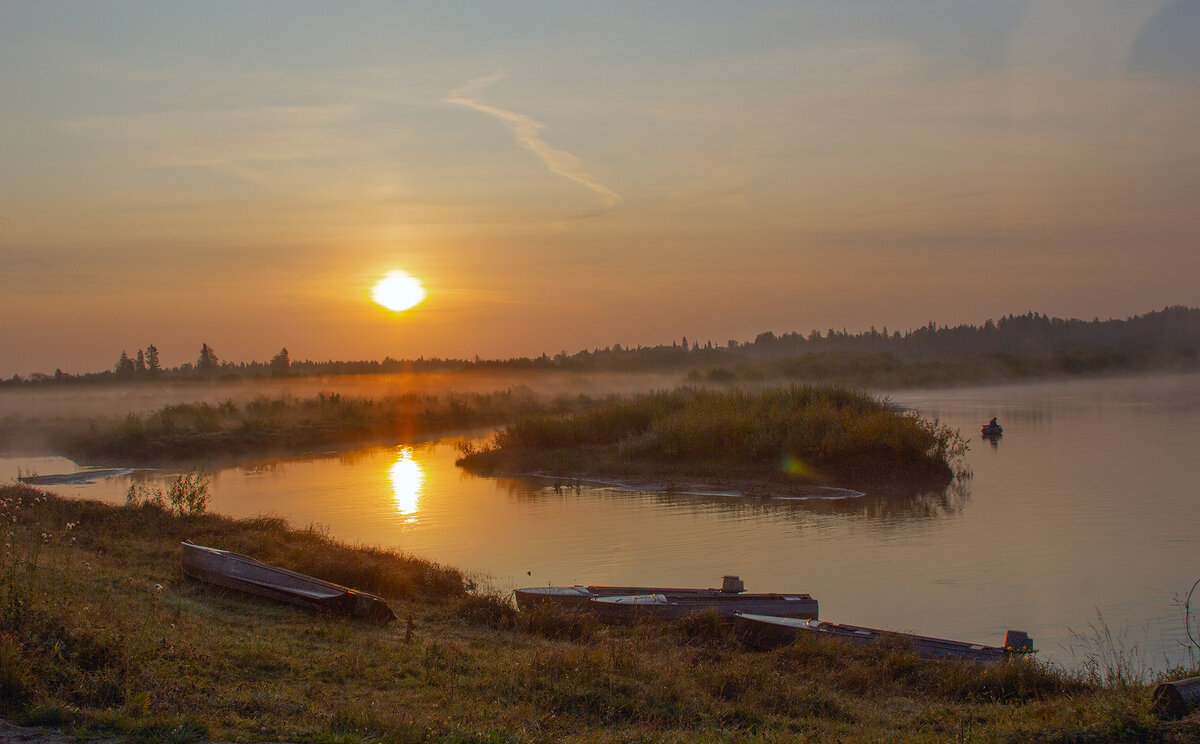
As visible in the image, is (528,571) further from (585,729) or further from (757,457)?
(757,457)

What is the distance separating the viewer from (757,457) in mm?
31984

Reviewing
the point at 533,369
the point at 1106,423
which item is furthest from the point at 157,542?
the point at 533,369

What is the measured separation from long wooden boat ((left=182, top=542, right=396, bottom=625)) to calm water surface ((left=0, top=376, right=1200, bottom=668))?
465cm

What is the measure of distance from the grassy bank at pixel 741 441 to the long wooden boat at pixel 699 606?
650 inches

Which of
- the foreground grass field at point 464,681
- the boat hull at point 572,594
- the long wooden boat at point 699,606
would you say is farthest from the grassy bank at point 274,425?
the long wooden boat at point 699,606

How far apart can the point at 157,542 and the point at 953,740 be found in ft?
46.2

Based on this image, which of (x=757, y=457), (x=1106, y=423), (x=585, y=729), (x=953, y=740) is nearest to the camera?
(x=953, y=740)

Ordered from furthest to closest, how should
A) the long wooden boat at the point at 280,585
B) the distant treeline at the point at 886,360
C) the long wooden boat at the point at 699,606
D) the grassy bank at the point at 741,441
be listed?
the distant treeline at the point at 886,360
the grassy bank at the point at 741,441
the long wooden boat at the point at 699,606
the long wooden boat at the point at 280,585

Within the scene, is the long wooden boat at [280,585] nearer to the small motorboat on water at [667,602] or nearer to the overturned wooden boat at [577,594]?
the overturned wooden boat at [577,594]

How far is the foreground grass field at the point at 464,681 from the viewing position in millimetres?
7301

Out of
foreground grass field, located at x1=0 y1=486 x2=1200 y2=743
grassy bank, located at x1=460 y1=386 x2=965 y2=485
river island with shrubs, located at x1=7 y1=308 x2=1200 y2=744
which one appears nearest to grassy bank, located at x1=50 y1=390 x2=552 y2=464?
grassy bank, located at x1=460 y1=386 x2=965 y2=485

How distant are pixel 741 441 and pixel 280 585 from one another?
71.9 ft

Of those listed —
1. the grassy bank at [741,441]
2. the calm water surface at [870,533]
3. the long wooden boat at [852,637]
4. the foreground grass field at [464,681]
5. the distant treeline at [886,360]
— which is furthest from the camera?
the distant treeline at [886,360]

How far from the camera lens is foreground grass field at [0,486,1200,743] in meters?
7.30
